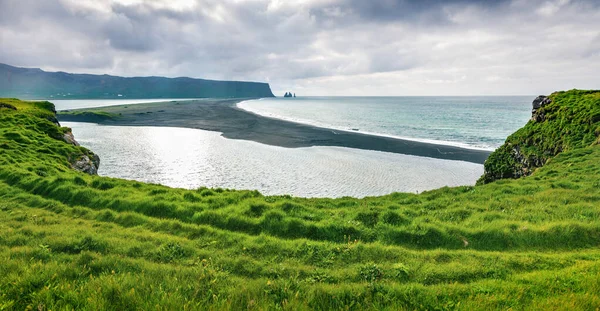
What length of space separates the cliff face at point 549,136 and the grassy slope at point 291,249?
7.73 m

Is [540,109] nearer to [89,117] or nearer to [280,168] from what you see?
[280,168]

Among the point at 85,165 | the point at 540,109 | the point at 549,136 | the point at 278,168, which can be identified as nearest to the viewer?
the point at 85,165

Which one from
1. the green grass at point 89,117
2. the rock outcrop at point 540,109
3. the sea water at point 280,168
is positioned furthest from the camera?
the green grass at point 89,117

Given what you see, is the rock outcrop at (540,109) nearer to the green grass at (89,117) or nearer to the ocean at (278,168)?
the ocean at (278,168)

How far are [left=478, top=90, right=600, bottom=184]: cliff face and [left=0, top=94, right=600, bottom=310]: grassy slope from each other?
7731mm

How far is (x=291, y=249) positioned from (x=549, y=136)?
27456 mm

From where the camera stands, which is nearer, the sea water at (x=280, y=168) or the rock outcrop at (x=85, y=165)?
the rock outcrop at (x=85, y=165)

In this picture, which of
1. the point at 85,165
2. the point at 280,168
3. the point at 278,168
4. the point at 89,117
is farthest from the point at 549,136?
the point at 89,117

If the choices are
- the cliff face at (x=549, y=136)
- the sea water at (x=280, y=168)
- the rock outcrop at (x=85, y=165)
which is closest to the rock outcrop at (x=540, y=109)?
the cliff face at (x=549, y=136)

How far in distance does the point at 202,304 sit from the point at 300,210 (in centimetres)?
745

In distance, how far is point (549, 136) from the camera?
24.4 meters

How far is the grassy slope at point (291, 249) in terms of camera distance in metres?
5.57

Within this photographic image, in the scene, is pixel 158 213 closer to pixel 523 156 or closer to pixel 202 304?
pixel 202 304

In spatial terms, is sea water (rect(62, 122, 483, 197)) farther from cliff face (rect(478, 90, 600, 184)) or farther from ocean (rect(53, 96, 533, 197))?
cliff face (rect(478, 90, 600, 184))
